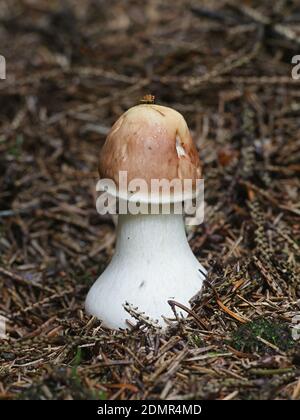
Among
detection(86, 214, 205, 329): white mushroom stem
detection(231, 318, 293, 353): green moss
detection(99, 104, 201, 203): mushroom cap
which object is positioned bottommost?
detection(231, 318, 293, 353): green moss

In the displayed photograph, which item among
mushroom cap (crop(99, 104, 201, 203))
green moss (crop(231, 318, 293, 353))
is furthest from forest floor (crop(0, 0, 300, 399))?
mushroom cap (crop(99, 104, 201, 203))

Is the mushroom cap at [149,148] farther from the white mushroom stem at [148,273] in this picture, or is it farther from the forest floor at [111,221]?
the forest floor at [111,221]

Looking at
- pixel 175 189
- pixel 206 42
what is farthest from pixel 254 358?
pixel 206 42

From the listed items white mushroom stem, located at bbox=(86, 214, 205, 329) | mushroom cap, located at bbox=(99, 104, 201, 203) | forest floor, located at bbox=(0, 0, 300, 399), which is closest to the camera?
forest floor, located at bbox=(0, 0, 300, 399)

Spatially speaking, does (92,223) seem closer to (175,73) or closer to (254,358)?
(175,73)

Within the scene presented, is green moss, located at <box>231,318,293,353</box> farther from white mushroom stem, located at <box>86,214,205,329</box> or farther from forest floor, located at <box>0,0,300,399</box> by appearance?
white mushroom stem, located at <box>86,214,205,329</box>

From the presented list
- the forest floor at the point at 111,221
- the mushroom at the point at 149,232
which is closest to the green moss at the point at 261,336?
the forest floor at the point at 111,221

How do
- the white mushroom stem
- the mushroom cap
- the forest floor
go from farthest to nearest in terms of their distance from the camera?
the white mushroom stem, the mushroom cap, the forest floor
